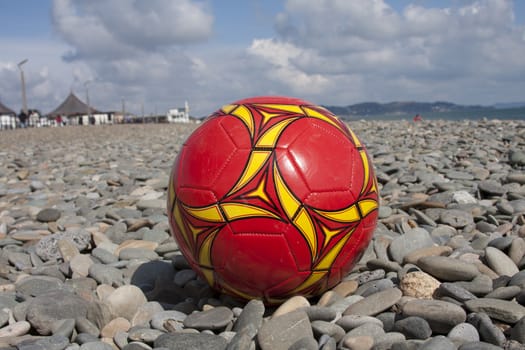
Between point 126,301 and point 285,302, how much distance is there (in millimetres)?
1058

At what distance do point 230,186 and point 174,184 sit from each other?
510mm

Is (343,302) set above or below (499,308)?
below

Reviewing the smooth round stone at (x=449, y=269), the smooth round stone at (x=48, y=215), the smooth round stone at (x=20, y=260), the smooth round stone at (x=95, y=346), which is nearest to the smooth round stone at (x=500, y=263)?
the smooth round stone at (x=449, y=269)

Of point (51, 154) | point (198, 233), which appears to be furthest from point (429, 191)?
point (51, 154)

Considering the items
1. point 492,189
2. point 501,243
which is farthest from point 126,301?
point 492,189

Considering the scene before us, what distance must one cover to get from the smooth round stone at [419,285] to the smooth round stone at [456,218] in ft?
5.69

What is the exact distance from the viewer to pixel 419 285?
10.1 ft

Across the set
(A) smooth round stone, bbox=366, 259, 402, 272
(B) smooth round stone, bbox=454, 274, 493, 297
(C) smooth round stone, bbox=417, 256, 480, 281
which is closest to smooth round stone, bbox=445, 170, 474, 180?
(A) smooth round stone, bbox=366, 259, 402, 272

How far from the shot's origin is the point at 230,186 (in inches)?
112

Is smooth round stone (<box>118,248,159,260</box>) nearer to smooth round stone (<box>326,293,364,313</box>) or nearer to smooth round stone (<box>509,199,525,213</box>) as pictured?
smooth round stone (<box>326,293,364,313</box>)

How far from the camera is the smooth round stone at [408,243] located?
3855 millimetres

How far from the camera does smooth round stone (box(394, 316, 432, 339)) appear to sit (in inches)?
102

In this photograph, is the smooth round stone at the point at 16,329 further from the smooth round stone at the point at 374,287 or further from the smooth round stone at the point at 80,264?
the smooth round stone at the point at 374,287

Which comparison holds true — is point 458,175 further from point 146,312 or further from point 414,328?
point 146,312
